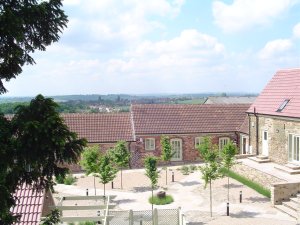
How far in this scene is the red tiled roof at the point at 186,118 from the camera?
38509mm

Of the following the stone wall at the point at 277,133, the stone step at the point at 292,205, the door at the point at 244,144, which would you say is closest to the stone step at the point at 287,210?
the stone step at the point at 292,205

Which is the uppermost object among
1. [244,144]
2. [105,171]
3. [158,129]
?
[158,129]

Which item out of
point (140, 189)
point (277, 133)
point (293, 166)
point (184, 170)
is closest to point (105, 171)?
point (140, 189)

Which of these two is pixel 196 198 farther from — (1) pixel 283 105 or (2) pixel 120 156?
(1) pixel 283 105

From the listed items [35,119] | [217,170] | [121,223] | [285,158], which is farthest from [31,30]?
[285,158]

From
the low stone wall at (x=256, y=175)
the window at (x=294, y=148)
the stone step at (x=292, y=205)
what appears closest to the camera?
the stone step at (x=292, y=205)

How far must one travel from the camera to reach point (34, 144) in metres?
8.37

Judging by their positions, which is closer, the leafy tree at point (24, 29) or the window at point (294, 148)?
the leafy tree at point (24, 29)

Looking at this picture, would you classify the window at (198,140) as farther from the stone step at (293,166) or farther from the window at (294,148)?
the stone step at (293,166)

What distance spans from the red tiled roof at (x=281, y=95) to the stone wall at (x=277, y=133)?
58 centimetres

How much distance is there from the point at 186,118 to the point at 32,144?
32.2 meters

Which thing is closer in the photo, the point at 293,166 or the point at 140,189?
the point at 293,166

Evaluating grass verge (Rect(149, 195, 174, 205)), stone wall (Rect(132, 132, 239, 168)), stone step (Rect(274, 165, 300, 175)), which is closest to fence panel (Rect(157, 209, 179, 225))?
grass verge (Rect(149, 195, 174, 205))

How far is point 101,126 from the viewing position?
126ft
